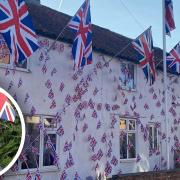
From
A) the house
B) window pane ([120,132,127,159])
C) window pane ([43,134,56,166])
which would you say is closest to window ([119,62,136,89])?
the house

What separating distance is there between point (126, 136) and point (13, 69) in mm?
6048

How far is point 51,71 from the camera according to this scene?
1320cm

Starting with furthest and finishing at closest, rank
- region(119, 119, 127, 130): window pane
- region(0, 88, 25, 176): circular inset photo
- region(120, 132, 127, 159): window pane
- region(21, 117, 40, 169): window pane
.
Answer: region(119, 119, 127, 130): window pane
region(120, 132, 127, 159): window pane
region(21, 117, 40, 169): window pane
region(0, 88, 25, 176): circular inset photo

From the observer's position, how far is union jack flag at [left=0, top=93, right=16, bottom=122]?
35.3 ft

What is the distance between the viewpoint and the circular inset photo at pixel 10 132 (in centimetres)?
1095

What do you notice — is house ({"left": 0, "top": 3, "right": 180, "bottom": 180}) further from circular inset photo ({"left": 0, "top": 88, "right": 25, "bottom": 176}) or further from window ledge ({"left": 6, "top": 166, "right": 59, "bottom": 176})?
circular inset photo ({"left": 0, "top": 88, "right": 25, "bottom": 176})

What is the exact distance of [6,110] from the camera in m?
11.0

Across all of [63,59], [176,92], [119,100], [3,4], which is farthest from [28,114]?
[176,92]

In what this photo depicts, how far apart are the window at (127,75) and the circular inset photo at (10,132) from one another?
5947 millimetres

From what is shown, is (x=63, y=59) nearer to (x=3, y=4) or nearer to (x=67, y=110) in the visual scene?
(x=67, y=110)

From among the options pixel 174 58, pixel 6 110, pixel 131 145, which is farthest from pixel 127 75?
pixel 6 110

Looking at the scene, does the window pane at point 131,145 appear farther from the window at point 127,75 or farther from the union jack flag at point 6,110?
the union jack flag at point 6,110

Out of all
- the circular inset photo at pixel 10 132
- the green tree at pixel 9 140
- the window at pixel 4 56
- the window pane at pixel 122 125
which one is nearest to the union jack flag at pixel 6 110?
the circular inset photo at pixel 10 132

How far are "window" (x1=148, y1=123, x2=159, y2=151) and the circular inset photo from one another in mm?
7606
